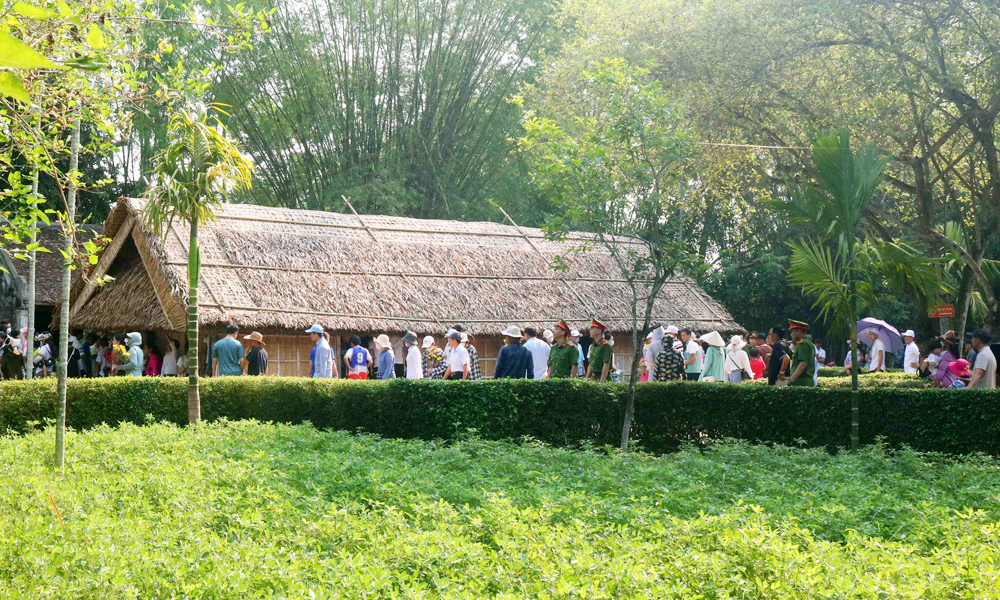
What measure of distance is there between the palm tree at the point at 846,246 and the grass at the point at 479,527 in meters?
2.53

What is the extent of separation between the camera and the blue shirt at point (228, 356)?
46.9 ft

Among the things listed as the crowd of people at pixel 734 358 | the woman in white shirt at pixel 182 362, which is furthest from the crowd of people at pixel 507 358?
the woman in white shirt at pixel 182 362

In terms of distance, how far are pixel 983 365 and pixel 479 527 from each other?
8202 millimetres

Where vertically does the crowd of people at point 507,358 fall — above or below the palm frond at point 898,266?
below

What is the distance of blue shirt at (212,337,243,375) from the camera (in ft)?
46.9

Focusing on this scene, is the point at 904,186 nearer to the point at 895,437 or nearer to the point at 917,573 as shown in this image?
the point at 895,437

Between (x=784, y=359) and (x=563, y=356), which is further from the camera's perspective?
(x=563, y=356)

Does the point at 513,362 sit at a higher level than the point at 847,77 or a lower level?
lower

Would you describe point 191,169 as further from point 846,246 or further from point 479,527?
point 846,246

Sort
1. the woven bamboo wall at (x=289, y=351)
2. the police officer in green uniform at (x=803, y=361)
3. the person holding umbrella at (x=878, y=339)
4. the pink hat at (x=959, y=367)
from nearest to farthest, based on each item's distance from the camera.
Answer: the police officer in green uniform at (x=803, y=361), the pink hat at (x=959, y=367), the woven bamboo wall at (x=289, y=351), the person holding umbrella at (x=878, y=339)

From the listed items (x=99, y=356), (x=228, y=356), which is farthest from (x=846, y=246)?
(x=99, y=356)

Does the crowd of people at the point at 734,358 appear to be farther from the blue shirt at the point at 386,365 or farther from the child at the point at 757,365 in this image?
the blue shirt at the point at 386,365

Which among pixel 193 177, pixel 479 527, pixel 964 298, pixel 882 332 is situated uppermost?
pixel 193 177

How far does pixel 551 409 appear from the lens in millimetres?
11625
